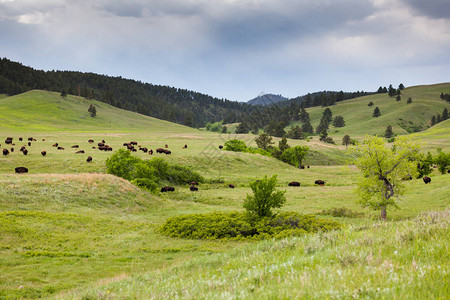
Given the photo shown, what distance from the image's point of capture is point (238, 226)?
2291 centimetres

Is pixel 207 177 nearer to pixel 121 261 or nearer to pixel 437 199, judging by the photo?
pixel 437 199

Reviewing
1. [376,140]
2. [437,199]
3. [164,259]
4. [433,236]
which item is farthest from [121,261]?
[437,199]

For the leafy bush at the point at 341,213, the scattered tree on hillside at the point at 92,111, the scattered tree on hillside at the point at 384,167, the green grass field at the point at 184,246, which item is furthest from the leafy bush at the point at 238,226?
the scattered tree on hillside at the point at 92,111

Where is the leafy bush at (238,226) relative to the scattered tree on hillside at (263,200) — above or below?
below

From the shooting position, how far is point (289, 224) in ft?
73.6

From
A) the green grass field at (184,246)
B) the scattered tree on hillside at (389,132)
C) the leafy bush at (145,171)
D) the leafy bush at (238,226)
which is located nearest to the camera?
the green grass field at (184,246)

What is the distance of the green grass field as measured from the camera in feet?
16.1

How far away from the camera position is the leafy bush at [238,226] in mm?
21688

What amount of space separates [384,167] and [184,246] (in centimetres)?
2046

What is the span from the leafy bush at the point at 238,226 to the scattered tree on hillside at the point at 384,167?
29.8ft

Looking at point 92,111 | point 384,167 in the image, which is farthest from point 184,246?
point 92,111

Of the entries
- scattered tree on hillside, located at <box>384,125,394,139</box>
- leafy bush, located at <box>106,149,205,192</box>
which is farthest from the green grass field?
scattered tree on hillside, located at <box>384,125,394,139</box>

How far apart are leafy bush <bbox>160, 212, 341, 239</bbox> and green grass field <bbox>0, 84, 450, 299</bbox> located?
128 cm

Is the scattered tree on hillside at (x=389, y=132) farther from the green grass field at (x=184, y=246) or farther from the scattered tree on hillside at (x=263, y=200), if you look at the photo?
the scattered tree on hillside at (x=263, y=200)
